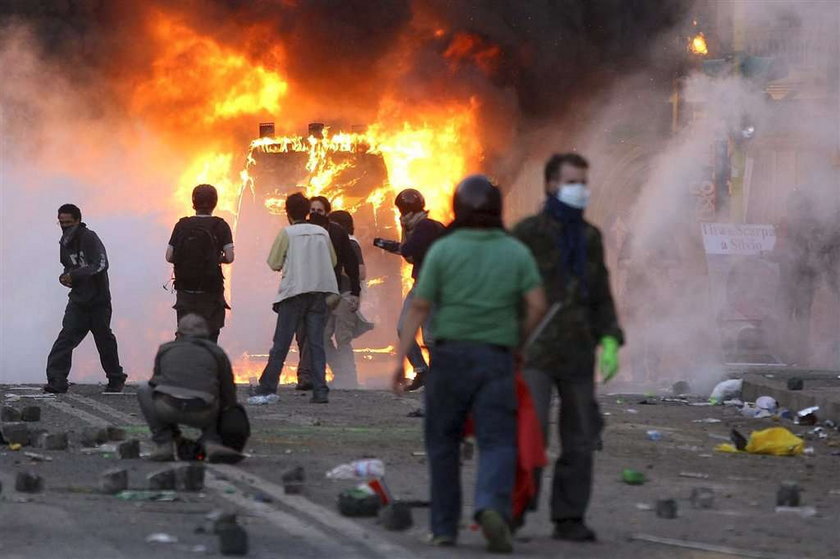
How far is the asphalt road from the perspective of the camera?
7234 mm

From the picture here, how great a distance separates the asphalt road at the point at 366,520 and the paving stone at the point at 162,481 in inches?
2.9

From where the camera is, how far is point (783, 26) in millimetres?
24094

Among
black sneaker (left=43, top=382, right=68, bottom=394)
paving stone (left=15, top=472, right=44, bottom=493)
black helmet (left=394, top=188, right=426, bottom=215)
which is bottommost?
paving stone (left=15, top=472, right=44, bottom=493)

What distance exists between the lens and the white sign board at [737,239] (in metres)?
23.7

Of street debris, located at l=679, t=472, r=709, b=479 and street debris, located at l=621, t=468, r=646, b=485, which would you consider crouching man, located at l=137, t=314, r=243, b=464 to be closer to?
street debris, located at l=621, t=468, r=646, b=485

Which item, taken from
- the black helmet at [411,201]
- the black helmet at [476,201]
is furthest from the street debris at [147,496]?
the black helmet at [411,201]

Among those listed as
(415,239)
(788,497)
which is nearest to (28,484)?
(788,497)

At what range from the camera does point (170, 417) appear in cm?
963

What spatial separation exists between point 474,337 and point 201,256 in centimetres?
655

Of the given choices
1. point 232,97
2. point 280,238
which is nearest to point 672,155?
point 232,97

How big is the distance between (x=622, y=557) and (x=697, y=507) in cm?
141

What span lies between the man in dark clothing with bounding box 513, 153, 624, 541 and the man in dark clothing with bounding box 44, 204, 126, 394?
7566mm

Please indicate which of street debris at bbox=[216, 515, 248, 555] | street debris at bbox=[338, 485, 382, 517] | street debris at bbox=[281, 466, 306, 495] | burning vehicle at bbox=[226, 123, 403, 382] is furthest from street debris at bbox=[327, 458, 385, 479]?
burning vehicle at bbox=[226, 123, 403, 382]

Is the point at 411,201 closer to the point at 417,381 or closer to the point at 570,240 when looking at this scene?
the point at 417,381
